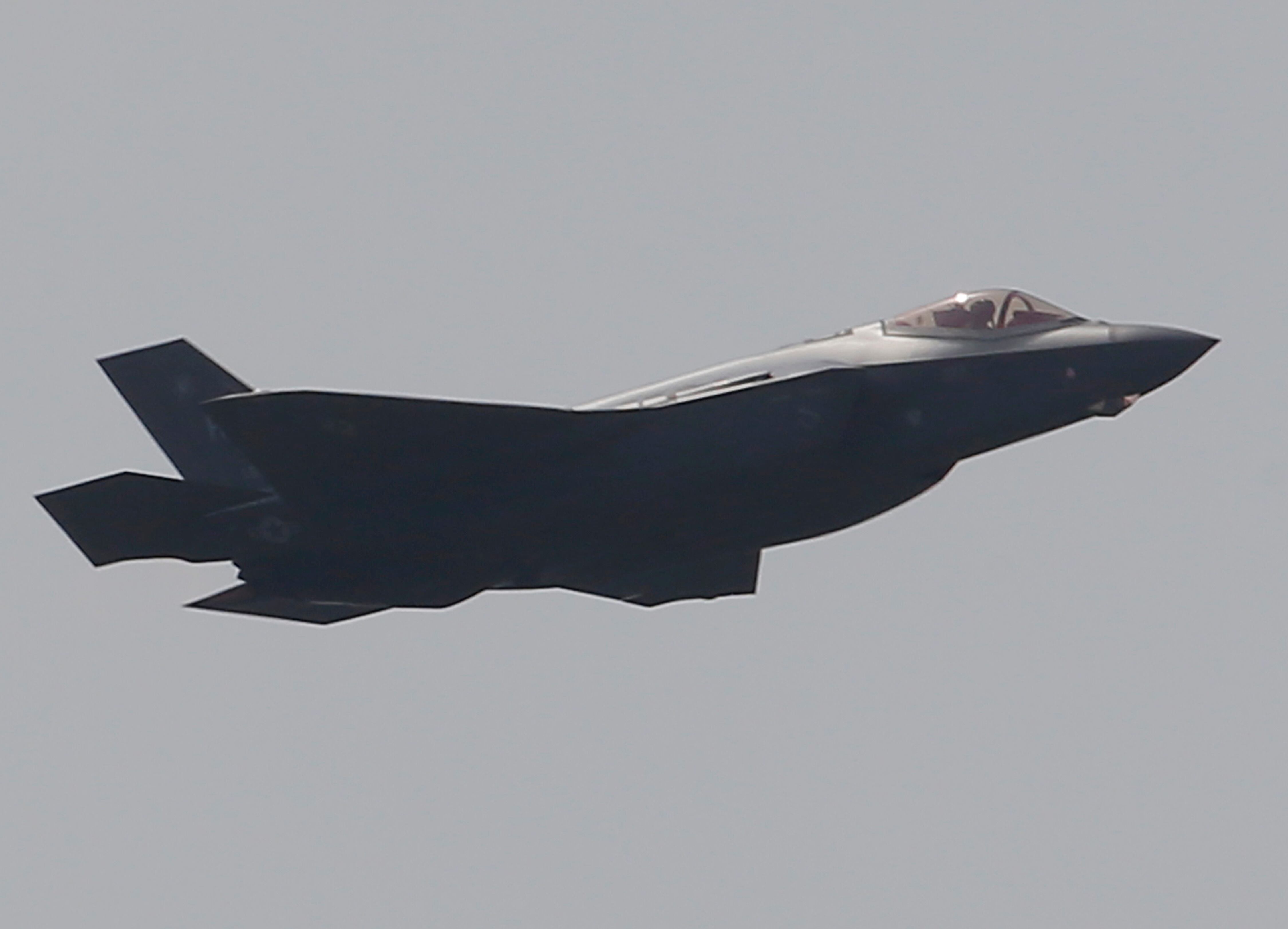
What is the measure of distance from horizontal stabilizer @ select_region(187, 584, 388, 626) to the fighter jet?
0.13 m

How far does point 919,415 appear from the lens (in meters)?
26.2

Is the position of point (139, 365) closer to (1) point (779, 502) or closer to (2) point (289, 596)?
(2) point (289, 596)

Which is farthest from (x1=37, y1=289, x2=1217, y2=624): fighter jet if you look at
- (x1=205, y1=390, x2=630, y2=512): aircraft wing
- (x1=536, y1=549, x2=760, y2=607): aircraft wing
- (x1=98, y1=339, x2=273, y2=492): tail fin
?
(x1=536, y1=549, x2=760, y2=607): aircraft wing

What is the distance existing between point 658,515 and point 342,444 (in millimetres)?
3698

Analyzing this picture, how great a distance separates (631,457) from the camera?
2589 centimetres

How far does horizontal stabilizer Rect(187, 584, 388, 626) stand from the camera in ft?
90.8

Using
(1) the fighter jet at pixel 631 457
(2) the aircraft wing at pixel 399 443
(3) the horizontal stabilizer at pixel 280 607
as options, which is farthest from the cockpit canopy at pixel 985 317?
(3) the horizontal stabilizer at pixel 280 607

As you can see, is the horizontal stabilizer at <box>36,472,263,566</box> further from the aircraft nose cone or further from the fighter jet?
the aircraft nose cone

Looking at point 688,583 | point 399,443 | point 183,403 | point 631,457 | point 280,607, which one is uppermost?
point 183,403

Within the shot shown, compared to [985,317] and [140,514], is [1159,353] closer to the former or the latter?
[985,317]

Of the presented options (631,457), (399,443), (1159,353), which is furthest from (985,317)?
(399,443)

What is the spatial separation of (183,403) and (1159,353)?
12.0 metres

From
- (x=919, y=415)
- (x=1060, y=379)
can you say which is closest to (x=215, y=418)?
(x=919, y=415)

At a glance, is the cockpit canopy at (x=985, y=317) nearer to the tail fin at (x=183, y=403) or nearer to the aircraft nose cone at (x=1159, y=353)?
the aircraft nose cone at (x=1159, y=353)
